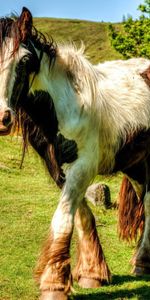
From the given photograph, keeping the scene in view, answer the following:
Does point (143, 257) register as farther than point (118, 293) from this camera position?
Yes

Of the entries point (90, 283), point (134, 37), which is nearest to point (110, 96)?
point (90, 283)

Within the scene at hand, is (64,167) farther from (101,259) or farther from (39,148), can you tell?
(101,259)

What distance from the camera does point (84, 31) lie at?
66.1m

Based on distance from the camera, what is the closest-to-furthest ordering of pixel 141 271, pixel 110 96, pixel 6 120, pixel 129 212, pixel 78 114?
pixel 6 120 < pixel 78 114 < pixel 110 96 < pixel 141 271 < pixel 129 212

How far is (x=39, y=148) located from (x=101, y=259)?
125 cm

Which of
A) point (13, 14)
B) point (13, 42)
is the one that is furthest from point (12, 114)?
point (13, 14)

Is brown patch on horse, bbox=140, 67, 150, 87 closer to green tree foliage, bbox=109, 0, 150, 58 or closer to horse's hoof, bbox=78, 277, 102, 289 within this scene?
horse's hoof, bbox=78, 277, 102, 289

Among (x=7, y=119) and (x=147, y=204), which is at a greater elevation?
(x=7, y=119)

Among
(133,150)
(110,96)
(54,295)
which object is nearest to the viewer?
(54,295)

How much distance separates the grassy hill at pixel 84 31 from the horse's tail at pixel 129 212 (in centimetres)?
4600

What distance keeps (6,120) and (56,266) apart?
1.31 m

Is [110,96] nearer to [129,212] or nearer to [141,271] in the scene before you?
[129,212]

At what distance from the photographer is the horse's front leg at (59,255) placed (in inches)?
191

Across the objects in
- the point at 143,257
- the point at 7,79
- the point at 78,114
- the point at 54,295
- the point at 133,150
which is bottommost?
the point at 143,257
